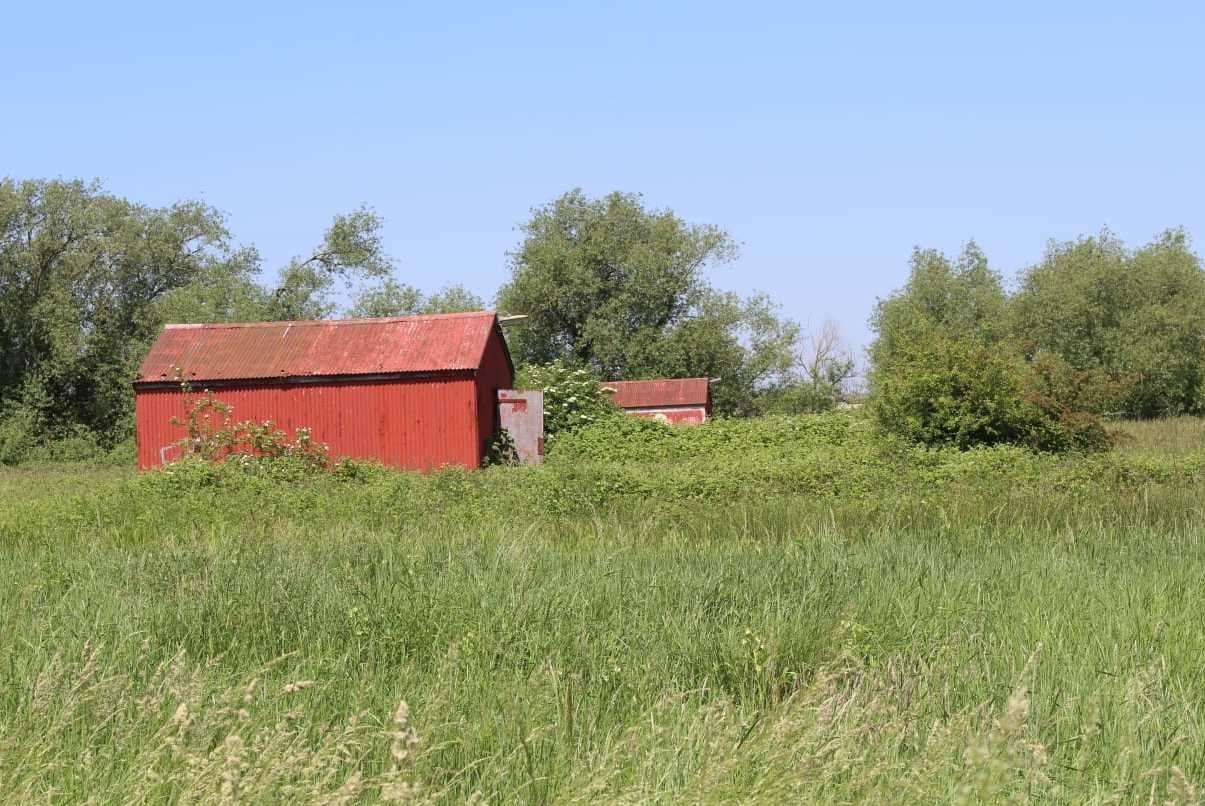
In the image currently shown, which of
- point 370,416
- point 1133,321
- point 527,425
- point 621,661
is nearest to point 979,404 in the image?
point 527,425

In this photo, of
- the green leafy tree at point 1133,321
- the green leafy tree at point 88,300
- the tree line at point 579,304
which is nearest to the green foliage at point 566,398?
the tree line at point 579,304

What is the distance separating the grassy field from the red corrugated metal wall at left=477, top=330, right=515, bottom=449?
52.4 feet

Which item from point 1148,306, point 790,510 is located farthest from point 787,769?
point 1148,306

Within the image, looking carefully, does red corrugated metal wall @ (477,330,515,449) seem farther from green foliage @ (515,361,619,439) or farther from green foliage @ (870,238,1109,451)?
green foliage @ (870,238,1109,451)

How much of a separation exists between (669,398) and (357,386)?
69.0ft

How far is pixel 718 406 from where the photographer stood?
57.0 meters

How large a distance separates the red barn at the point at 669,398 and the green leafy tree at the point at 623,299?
6.52 metres

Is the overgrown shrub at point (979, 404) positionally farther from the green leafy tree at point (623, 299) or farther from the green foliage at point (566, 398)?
the green leafy tree at point (623, 299)

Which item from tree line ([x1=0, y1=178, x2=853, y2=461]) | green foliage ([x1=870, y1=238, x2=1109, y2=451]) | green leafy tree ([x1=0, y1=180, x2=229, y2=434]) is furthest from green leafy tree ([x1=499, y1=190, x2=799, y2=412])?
green foliage ([x1=870, y1=238, x2=1109, y2=451])

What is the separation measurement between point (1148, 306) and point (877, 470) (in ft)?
123

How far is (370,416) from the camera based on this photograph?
26.5 meters

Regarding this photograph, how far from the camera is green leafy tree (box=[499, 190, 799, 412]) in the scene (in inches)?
2109

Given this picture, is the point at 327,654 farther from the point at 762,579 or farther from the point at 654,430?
the point at 654,430

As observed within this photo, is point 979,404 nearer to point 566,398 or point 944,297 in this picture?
point 566,398
